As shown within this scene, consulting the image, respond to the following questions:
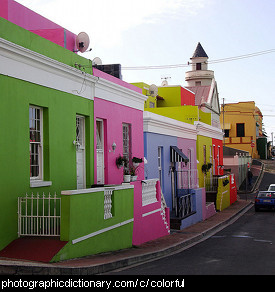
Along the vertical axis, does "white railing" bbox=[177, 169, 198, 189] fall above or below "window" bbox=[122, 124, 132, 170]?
below

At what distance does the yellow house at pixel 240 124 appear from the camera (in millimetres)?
64188

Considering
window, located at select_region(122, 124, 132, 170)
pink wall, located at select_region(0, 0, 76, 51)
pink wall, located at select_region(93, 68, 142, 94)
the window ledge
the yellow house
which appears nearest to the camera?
the window ledge

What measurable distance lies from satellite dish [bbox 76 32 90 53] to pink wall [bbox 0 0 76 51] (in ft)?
1.72

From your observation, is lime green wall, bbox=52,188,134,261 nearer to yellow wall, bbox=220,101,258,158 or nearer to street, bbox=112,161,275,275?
street, bbox=112,161,275,275

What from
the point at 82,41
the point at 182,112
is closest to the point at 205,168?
the point at 182,112

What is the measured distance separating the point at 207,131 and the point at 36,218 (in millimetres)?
20804

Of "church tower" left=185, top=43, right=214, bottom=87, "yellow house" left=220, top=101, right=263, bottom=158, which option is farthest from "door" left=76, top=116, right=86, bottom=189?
"yellow house" left=220, top=101, right=263, bottom=158

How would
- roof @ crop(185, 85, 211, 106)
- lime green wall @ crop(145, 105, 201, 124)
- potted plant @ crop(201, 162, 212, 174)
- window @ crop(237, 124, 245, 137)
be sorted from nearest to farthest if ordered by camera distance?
1. lime green wall @ crop(145, 105, 201, 124)
2. potted plant @ crop(201, 162, 212, 174)
3. roof @ crop(185, 85, 211, 106)
4. window @ crop(237, 124, 245, 137)

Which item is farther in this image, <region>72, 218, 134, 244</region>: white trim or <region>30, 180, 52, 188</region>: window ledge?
<region>30, 180, 52, 188</region>: window ledge

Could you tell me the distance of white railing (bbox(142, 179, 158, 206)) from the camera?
52.5ft

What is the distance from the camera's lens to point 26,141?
424 inches

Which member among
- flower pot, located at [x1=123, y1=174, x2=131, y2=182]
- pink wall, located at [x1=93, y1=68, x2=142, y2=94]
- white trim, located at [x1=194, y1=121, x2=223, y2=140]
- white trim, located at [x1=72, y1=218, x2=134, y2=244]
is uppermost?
pink wall, located at [x1=93, y1=68, x2=142, y2=94]
